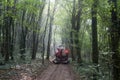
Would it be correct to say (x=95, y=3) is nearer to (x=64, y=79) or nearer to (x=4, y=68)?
(x=64, y=79)

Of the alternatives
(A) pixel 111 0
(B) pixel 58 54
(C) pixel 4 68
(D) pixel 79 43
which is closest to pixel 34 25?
(B) pixel 58 54

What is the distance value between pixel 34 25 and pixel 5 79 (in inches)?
596

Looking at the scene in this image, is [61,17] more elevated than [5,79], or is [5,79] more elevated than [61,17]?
[61,17]

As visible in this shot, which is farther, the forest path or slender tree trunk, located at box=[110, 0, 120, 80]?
the forest path

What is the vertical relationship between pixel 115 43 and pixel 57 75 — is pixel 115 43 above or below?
above

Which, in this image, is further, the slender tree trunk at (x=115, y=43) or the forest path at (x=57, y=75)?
the forest path at (x=57, y=75)

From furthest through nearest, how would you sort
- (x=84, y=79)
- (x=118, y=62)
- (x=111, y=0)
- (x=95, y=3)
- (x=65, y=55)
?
(x=65, y=55)
(x=84, y=79)
(x=95, y=3)
(x=111, y=0)
(x=118, y=62)

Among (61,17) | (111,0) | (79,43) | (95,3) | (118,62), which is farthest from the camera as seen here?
(61,17)

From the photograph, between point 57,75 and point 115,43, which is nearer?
point 115,43

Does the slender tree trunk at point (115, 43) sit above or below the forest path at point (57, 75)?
above

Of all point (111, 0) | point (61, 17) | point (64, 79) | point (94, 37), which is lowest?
point (64, 79)

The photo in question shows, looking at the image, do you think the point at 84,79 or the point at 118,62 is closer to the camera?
the point at 118,62

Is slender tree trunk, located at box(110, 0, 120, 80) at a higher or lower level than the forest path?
higher

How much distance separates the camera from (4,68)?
15125 mm
